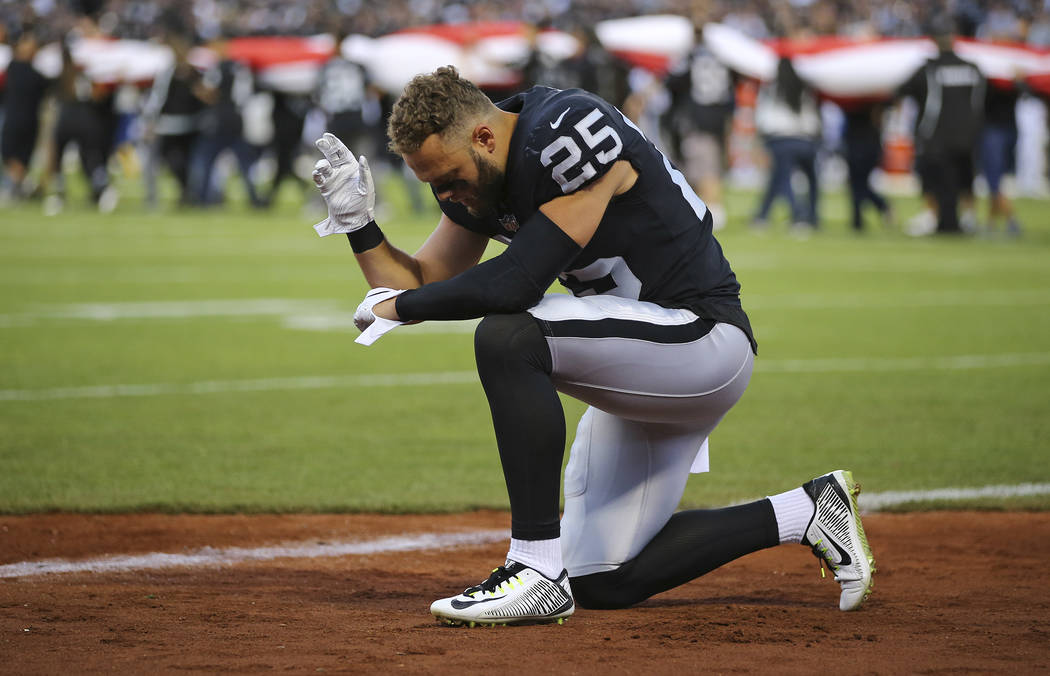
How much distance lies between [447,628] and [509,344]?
0.77 meters

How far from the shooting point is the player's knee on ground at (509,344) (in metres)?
3.88

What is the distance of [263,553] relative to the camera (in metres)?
4.96

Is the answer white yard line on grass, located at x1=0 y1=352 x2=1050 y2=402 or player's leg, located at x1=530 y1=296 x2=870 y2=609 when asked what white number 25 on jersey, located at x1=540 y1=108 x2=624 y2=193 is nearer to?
player's leg, located at x1=530 y1=296 x2=870 y2=609

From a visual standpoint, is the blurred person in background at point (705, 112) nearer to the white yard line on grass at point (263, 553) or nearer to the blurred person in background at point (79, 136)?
the blurred person in background at point (79, 136)

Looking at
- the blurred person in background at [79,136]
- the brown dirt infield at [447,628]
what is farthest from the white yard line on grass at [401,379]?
the blurred person in background at [79,136]

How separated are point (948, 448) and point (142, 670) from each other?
4.42m

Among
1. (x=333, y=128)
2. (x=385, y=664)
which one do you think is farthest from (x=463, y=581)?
(x=333, y=128)

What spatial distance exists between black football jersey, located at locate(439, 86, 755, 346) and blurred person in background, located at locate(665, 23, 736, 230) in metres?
15.5

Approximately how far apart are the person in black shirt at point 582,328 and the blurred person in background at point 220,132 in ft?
60.3

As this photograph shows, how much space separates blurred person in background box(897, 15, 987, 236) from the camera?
18.6 metres

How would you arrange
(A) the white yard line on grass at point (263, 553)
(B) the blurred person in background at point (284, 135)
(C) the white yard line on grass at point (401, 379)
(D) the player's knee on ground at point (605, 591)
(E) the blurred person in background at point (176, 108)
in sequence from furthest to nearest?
(B) the blurred person in background at point (284, 135)
(E) the blurred person in background at point (176, 108)
(C) the white yard line on grass at point (401, 379)
(A) the white yard line on grass at point (263, 553)
(D) the player's knee on ground at point (605, 591)

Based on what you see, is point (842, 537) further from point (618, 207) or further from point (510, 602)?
point (618, 207)

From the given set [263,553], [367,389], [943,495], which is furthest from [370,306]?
[367,389]

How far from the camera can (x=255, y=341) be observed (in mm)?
10070
